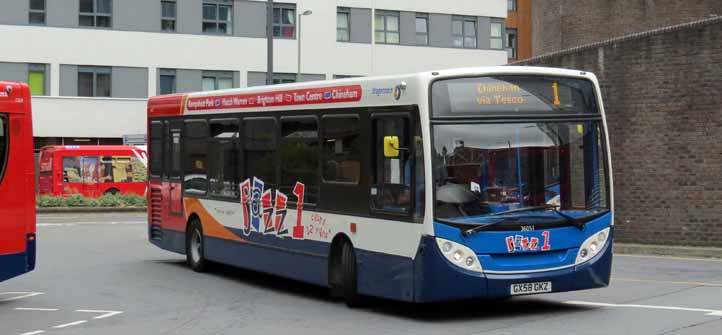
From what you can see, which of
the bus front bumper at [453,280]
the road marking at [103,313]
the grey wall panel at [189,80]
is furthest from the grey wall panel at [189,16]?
the bus front bumper at [453,280]

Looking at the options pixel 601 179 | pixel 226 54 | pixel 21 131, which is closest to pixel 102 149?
pixel 226 54

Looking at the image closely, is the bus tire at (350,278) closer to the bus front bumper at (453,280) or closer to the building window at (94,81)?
the bus front bumper at (453,280)

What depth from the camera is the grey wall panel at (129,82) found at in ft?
172

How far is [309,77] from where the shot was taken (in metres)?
55.8

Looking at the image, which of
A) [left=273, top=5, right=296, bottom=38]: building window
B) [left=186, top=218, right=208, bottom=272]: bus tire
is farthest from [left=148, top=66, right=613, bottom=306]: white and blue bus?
[left=273, top=5, right=296, bottom=38]: building window

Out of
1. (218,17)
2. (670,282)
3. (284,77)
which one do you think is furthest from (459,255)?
(284,77)

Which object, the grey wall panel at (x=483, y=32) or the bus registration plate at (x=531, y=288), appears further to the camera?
the grey wall panel at (x=483, y=32)

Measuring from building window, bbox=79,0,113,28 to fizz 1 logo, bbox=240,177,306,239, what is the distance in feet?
123

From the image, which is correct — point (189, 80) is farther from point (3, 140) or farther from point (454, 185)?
point (454, 185)

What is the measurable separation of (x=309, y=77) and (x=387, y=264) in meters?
43.8

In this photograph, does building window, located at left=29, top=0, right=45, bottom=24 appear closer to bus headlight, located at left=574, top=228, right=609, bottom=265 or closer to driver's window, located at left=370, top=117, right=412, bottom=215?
driver's window, located at left=370, top=117, right=412, bottom=215

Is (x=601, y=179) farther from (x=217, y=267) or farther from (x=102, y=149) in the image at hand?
(x=102, y=149)

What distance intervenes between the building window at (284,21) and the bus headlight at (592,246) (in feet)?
143

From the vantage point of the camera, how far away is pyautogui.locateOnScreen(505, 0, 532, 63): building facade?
75.8 m
